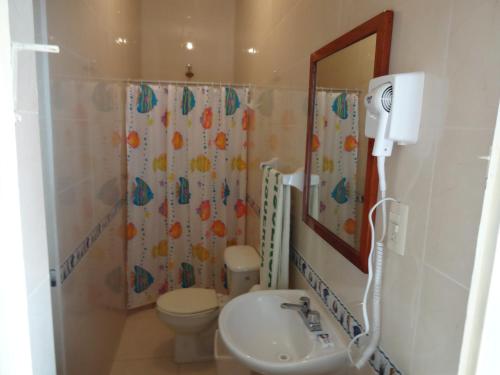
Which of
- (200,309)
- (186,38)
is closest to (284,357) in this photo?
(200,309)

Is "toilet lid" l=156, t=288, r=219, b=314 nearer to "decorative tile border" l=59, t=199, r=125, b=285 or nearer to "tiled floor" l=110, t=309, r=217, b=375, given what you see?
"tiled floor" l=110, t=309, r=217, b=375

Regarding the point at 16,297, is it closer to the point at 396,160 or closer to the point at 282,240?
the point at 396,160

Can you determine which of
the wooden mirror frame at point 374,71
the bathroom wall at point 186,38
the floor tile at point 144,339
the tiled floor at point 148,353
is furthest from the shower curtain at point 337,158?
the bathroom wall at point 186,38

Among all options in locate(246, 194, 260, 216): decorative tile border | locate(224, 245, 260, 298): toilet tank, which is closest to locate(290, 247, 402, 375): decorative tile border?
locate(224, 245, 260, 298): toilet tank

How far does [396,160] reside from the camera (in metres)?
0.83

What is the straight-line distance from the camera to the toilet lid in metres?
2.08

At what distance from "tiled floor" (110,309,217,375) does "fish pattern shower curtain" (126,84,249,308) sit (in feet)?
0.71

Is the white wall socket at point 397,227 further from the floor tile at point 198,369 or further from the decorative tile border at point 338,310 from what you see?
the floor tile at point 198,369

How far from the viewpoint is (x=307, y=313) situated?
1281 mm

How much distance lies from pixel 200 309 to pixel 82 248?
873 mm

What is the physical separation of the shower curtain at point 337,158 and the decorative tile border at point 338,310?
24cm

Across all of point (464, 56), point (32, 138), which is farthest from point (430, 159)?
point (32, 138)

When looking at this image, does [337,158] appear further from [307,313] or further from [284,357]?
[284,357]

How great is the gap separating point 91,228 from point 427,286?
1.52 metres
